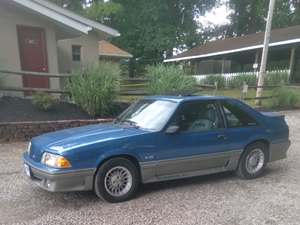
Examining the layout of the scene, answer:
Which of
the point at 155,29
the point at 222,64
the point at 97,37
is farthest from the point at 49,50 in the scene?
the point at 155,29

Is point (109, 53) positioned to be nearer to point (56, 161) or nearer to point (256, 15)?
point (56, 161)

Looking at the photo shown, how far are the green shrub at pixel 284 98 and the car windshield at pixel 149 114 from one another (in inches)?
408

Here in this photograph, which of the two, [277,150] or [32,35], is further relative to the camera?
[32,35]

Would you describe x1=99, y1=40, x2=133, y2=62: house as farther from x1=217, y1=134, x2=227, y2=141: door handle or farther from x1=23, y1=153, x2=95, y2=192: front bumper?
x1=23, y1=153, x2=95, y2=192: front bumper

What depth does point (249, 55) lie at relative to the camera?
2939 cm

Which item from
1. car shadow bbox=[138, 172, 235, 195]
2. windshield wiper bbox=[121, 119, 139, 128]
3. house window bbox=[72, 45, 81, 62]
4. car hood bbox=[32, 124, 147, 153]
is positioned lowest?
car shadow bbox=[138, 172, 235, 195]

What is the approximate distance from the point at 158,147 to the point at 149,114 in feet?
2.39

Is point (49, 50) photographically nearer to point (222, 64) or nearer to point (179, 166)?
point (179, 166)

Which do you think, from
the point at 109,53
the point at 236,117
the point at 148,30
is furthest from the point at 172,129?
the point at 148,30

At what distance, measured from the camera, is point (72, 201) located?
4625mm

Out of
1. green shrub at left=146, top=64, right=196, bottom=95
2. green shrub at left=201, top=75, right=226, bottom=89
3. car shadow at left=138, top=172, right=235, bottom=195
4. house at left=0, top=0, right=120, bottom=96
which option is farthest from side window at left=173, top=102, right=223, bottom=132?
green shrub at left=201, top=75, right=226, bottom=89

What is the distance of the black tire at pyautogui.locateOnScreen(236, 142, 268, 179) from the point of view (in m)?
5.69

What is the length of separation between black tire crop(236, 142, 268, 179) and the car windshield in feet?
5.33

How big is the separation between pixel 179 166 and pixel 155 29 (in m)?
34.3
